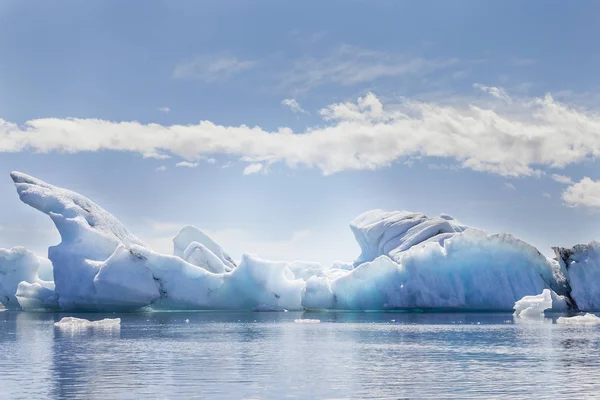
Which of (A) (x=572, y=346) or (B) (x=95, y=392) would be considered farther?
(A) (x=572, y=346)

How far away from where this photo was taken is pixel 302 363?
16828 millimetres

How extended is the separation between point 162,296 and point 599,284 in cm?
2190

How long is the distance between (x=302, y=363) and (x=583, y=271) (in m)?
25.5

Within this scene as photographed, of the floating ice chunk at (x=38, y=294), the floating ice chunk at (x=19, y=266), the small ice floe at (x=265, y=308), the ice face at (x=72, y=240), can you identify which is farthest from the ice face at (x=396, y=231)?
the floating ice chunk at (x=19, y=266)

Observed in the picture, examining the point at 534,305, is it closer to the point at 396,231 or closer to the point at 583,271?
the point at 583,271

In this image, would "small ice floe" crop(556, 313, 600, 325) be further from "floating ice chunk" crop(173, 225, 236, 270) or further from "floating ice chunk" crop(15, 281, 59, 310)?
"floating ice chunk" crop(15, 281, 59, 310)

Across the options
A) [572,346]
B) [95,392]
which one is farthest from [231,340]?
[95,392]

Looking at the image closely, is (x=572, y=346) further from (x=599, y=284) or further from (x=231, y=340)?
(x=599, y=284)

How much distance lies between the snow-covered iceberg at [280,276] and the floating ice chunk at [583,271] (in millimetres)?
67

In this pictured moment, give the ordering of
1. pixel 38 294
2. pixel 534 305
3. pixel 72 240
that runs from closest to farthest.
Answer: pixel 534 305 → pixel 72 240 → pixel 38 294

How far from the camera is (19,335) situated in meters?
26.2

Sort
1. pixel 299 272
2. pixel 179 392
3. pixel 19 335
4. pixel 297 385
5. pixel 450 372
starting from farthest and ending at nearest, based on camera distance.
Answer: pixel 299 272 < pixel 19 335 < pixel 450 372 < pixel 297 385 < pixel 179 392

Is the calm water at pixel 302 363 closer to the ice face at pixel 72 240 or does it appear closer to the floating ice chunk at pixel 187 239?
the ice face at pixel 72 240

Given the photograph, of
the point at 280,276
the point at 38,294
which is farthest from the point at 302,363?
the point at 38,294
